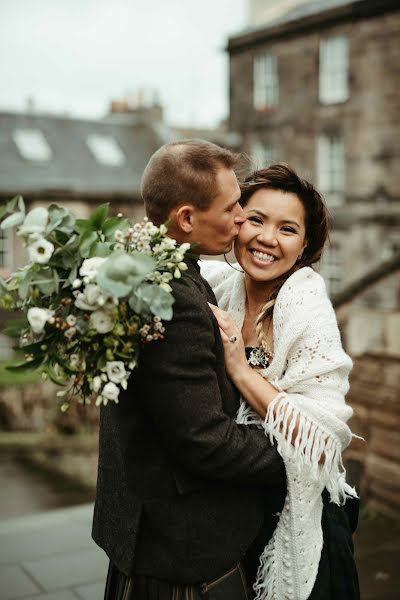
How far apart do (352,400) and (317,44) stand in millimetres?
17547

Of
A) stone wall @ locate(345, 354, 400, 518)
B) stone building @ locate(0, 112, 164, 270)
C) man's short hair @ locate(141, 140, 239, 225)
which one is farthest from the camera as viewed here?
stone building @ locate(0, 112, 164, 270)

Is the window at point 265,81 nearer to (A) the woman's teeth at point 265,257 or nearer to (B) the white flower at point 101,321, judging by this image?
(A) the woman's teeth at point 265,257

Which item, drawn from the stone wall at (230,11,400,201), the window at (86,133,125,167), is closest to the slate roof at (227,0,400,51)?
the stone wall at (230,11,400,201)

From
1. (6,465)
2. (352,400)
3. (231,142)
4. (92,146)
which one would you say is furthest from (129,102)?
(352,400)

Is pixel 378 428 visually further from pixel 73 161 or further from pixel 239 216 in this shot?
pixel 73 161

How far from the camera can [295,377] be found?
196 cm

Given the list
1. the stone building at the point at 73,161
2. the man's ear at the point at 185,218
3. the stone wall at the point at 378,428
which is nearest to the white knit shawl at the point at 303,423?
the man's ear at the point at 185,218

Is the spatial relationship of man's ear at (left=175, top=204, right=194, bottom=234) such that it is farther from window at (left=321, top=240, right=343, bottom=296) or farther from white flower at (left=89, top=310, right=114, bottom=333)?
window at (left=321, top=240, right=343, bottom=296)

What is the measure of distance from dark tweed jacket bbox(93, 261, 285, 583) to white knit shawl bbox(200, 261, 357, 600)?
6 cm

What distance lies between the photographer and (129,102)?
2848 centimetres

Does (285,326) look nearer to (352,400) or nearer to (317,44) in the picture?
(352,400)

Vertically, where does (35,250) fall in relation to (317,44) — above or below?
below

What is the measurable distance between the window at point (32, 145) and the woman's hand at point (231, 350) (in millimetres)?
23568

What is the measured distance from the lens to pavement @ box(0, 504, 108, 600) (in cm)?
369
